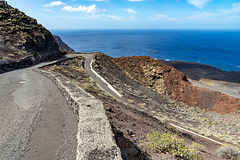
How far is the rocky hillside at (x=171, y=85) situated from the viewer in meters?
22.4

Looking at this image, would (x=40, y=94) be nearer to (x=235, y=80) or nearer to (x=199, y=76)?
(x=199, y=76)

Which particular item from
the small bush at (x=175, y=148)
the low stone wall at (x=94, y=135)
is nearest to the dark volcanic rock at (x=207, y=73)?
the small bush at (x=175, y=148)

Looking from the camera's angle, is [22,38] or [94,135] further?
[22,38]

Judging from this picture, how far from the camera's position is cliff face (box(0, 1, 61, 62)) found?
762 inches

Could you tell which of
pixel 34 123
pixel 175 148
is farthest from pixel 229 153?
pixel 34 123

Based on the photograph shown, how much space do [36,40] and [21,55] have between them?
19.2 ft

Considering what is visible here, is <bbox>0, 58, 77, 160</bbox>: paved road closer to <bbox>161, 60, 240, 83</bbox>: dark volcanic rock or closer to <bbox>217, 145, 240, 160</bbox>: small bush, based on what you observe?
<bbox>217, 145, 240, 160</bbox>: small bush

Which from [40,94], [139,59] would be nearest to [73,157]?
[40,94]

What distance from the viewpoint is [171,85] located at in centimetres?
2752

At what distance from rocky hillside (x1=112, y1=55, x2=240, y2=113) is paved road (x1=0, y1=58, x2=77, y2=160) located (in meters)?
21.9

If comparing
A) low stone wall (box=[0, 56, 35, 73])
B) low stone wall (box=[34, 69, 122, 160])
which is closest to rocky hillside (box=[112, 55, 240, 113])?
low stone wall (box=[0, 56, 35, 73])

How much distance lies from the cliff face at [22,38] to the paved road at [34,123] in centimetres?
1274

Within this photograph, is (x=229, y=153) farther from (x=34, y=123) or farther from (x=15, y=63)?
(x=15, y=63)

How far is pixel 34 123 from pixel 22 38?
21584mm
